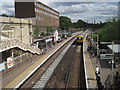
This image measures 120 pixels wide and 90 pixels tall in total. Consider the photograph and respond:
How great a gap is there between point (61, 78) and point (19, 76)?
15.9 ft

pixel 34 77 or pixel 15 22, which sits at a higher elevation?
pixel 15 22

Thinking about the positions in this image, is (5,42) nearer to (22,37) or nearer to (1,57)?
(1,57)

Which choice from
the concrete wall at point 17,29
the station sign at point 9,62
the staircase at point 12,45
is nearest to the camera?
the station sign at point 9,62

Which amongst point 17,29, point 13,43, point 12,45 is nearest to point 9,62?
point 12,45

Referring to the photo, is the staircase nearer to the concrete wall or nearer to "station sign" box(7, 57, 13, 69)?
"station sign" box(7, 57, 13, 69)

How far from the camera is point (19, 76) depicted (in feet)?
55.6

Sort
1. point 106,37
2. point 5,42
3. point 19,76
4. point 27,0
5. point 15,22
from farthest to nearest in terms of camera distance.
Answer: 1. point 27,0
2. point 106,37
3. point 15,22
4. point 5,42
5. point 19,76

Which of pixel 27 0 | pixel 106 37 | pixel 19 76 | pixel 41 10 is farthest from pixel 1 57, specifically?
pixel 41 10

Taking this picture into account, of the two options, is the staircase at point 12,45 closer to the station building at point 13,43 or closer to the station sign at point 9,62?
the station building at point 13,43

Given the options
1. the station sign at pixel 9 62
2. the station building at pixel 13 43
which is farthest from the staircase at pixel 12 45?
the station sign at pixel 9 62

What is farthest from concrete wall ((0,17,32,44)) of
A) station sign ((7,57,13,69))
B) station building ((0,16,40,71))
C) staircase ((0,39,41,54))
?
station sign ((7,57,13,69))

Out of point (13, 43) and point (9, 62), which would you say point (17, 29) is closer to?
point (13, 43)

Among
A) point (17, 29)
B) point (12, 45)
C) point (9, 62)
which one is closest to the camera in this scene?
point (9, 62)

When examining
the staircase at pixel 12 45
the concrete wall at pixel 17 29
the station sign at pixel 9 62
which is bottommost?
the station sign at pixel 9 62
